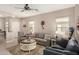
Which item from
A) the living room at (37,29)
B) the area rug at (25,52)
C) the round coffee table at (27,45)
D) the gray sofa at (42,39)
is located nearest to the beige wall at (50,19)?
the living room at (37,29)

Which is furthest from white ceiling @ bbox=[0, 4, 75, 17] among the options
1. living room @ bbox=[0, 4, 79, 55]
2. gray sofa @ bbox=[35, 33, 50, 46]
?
gray sofa @ bbox=[35, 33, 50, 46]

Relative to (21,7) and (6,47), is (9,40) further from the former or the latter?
(21,7)

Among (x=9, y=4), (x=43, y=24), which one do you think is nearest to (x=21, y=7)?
(x=9, y=4)

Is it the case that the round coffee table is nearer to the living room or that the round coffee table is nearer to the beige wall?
the living room

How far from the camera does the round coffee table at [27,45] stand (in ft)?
5.70

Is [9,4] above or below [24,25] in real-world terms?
above

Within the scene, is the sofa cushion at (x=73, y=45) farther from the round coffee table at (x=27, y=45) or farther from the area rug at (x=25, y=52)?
the round coffee table at (x=27, y=45)

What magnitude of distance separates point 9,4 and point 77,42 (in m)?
1.60

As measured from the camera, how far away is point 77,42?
1.70 m

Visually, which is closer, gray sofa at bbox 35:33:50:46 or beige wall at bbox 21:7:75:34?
beige wall at bbox 21:7:75:34

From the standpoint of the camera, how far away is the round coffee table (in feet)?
5.70

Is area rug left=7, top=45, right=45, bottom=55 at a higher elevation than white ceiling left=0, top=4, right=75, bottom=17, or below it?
below

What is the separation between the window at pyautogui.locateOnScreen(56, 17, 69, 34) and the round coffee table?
59 cm

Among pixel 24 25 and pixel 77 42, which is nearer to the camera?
pixel 77 42
